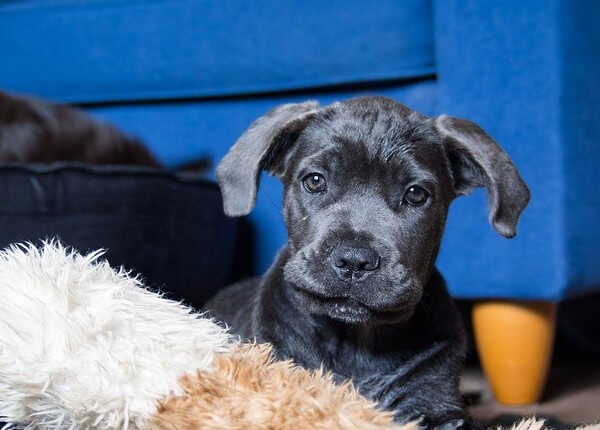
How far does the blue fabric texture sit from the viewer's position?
2266 millimetres

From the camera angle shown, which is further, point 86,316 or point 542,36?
point 542,36

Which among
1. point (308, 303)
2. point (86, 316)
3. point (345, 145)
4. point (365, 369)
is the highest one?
point (345, 145)

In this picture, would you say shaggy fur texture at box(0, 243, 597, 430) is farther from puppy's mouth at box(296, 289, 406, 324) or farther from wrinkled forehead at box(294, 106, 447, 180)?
wrinkled forehead at box(294, 106, 447, 180)

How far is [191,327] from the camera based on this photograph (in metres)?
1.41

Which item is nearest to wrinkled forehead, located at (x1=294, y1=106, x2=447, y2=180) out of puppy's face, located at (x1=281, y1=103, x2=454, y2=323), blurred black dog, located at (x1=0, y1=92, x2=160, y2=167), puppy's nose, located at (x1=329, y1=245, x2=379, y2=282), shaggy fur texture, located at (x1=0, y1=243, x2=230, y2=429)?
puppy's face, located at (x1=281, y1=103, x2=454, y2=323)

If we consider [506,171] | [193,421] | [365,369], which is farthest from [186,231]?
[193,421]

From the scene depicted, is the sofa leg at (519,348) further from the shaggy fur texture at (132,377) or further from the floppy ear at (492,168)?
the shaggy fur texture at (132,377)

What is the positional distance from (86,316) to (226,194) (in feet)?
1.67

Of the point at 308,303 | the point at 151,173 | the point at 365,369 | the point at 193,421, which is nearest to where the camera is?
the point at 193,421

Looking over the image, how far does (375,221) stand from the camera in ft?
5.33

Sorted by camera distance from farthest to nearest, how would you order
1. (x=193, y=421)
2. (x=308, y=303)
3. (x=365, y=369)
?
1. (x=365, y=369)
2. (x=308, y=303)
3. (x=193, y=421)

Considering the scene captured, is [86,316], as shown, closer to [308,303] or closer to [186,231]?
[308,303]

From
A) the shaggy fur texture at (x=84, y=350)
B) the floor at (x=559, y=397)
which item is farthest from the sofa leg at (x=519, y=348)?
the shaggy fur texture at (x=84, y=350)

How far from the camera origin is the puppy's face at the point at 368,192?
1.56 metres
